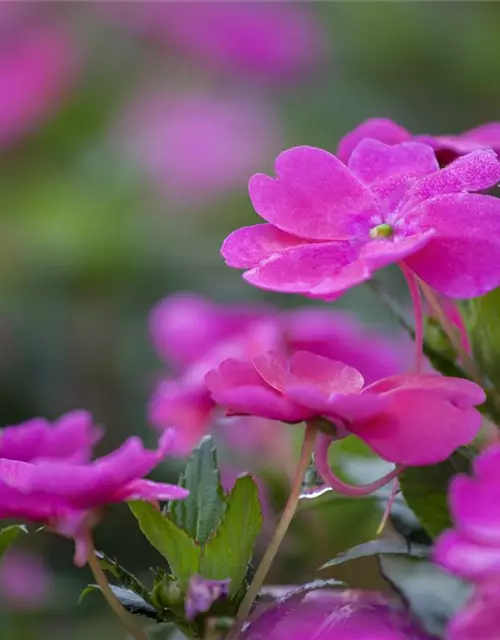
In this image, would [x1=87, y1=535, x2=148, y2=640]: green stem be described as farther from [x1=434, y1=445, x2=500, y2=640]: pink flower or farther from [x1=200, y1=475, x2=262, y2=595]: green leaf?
[x1=434, y1=445, x2=500, y2=640]: pink flower

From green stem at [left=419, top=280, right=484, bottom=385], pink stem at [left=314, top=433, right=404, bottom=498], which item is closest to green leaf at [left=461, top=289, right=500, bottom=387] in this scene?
green stem at [left=419, top=280, right=484, bottom=385]

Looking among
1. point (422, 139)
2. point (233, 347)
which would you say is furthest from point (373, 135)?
point (233, 347)

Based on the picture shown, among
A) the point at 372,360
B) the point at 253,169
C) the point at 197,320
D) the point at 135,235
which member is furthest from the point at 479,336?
the point at 253,169

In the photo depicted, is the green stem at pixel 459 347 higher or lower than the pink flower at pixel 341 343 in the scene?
higher

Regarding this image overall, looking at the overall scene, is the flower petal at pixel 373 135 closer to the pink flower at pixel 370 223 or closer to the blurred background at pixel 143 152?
the pink flower at pixel 370 223

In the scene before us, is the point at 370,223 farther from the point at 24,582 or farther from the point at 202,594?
the point at 24,582

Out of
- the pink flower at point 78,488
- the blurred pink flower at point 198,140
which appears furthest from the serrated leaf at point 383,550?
the blurred pink flower at point 198,140
